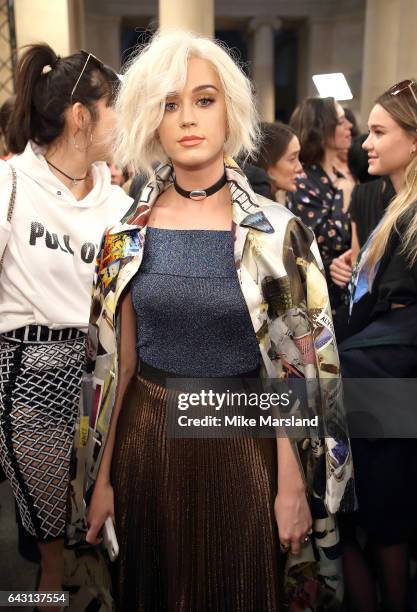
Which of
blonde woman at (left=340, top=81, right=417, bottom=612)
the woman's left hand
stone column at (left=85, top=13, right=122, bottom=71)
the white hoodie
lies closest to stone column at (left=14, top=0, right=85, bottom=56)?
the white hoodie

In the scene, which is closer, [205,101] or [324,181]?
[205,101]

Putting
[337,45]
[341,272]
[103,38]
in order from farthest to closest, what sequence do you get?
[337,45]
[103,38]
[341,272]

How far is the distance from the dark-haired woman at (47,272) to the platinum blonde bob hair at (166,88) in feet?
1.43

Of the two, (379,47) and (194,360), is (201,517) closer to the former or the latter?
(194,360)

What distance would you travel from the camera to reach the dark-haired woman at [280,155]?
321 centimetres

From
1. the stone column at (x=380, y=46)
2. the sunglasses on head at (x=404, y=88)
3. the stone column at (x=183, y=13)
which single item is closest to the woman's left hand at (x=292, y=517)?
the sunglasses on head at (x=404, y=88)

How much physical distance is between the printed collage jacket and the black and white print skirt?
0.34 meters

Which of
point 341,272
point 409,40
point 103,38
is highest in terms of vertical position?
point 103,38

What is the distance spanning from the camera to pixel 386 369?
67.0 inches

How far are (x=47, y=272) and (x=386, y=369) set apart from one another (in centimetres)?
102

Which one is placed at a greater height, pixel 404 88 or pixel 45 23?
pixel 45 23

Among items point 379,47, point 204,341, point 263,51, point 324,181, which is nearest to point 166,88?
point 204,341

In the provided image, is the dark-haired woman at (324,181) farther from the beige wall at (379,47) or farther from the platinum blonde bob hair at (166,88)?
the beige wall at (379,47)

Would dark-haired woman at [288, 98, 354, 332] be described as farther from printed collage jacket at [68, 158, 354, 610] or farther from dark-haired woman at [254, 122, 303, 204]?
printed collage jacket at [68, 158, 354, 610]
